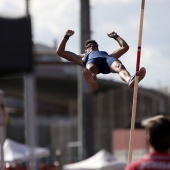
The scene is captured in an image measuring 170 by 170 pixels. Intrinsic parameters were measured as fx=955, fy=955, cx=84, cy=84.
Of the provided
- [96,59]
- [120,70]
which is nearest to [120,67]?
[120,70]

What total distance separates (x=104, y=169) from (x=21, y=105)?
55961mm

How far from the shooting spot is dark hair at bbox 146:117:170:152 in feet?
24.3

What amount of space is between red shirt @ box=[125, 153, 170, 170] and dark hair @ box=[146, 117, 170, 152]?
7cm

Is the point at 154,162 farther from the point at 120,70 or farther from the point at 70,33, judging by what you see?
the point at 70,33

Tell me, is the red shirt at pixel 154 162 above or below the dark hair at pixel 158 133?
below

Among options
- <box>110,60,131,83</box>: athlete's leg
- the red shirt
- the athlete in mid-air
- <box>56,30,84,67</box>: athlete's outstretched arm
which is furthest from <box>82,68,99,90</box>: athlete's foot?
the red shirt

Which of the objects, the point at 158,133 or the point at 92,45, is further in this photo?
the point at 92,45

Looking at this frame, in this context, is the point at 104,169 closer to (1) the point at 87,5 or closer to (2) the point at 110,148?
(1) the point at 87,5

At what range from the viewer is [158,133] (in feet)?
24.3

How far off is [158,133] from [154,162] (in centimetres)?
26

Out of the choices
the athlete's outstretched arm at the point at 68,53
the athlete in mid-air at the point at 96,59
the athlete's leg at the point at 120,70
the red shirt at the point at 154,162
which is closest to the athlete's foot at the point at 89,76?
the athlete in mid-air at the point at 96,59

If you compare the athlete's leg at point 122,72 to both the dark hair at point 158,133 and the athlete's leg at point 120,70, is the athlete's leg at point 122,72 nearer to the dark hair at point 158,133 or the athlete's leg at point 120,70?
the athlete's leg at point 120,70

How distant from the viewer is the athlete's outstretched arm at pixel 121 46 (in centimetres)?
1271

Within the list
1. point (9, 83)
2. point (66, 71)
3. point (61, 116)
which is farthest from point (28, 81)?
point (61, 116)
